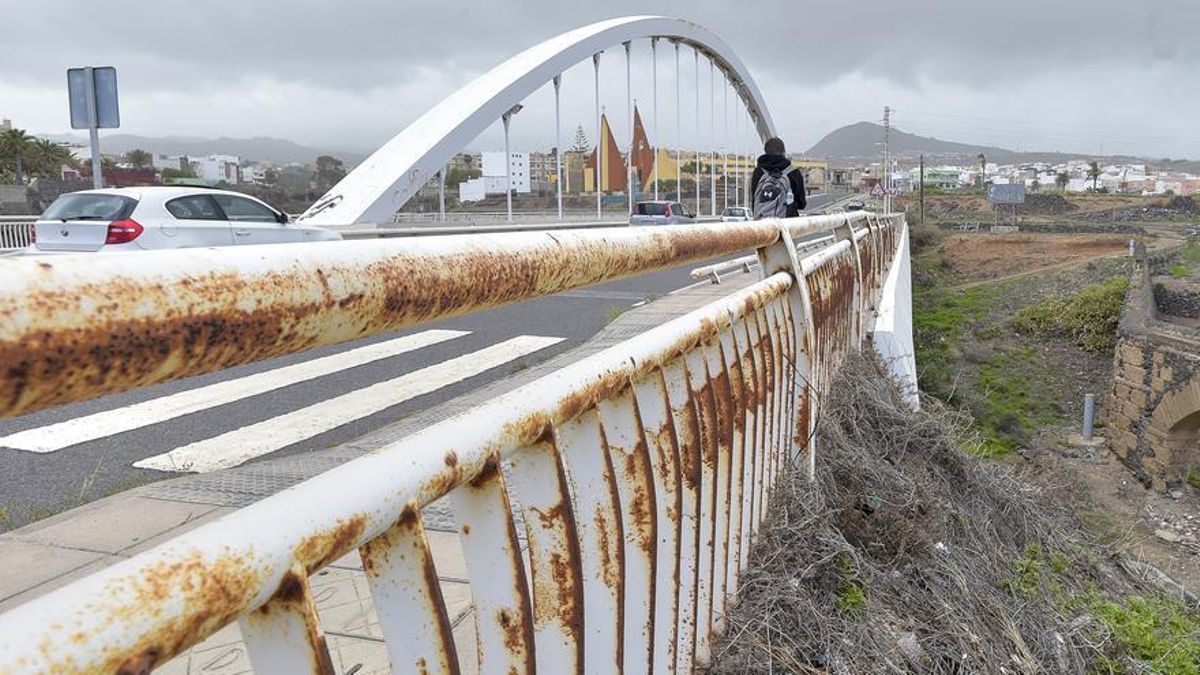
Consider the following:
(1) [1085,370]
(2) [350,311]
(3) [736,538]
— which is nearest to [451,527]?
(3) [736,538]

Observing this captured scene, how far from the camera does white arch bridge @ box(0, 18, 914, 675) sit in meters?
0.64

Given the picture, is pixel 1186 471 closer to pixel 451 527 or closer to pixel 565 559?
pixel 451 527

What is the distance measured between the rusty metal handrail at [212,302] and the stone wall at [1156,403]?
21.2 meters

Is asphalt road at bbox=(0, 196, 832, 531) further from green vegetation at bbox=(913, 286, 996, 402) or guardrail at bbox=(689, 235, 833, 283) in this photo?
green vegetation at bbox=(913, 286, 996, 402)

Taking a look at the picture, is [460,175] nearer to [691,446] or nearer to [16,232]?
[16,232]

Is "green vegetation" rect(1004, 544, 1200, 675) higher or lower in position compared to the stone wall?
higher

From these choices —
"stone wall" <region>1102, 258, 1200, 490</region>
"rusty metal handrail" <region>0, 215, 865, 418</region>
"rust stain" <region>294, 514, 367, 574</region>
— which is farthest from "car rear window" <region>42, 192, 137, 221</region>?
"stone wall" <region>1102, 258, 1200, 490</region>

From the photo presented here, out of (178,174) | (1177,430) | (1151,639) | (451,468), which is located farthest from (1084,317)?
(178,174)

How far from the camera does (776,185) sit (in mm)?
8734

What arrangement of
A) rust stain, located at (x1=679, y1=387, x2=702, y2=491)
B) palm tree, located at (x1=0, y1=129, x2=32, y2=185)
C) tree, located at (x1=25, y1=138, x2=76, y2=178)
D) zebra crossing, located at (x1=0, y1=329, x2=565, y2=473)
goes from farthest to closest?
tree, located at (x1=25, y1=138, x2=76, y2=178) < palm tree, located at (x1=0, y1=129, x2=32, y2=185) < zebra crossing, located at (x1=0, y1=329, x2=565, y2=473) < rust stain, located at (x1=679, y1=387, x2=702, y2=491)

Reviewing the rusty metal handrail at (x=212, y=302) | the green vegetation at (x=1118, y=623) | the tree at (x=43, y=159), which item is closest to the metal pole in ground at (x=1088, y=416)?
the green vegetation at (x=1118, y=623)

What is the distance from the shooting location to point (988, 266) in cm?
4556

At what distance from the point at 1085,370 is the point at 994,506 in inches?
994

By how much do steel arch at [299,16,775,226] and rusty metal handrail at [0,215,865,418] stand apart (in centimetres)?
1249
